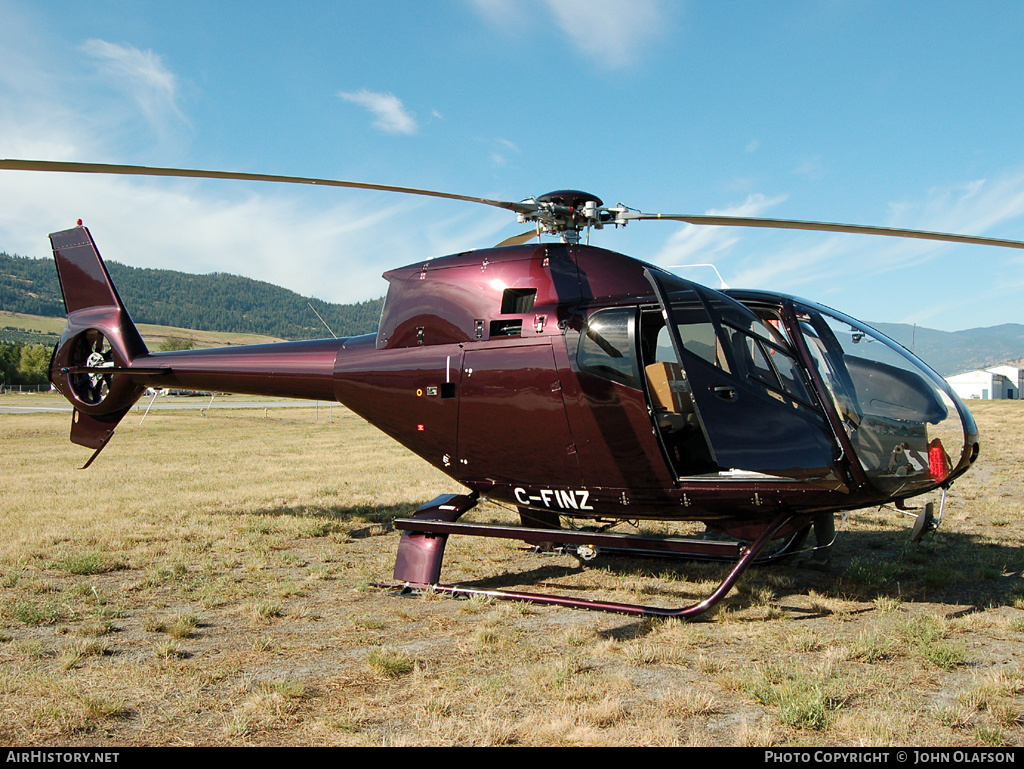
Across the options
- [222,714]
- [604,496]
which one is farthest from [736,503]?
[222,714]

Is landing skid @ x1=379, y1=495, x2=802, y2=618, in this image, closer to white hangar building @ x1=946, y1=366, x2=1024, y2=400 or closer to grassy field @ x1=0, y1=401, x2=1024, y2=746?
grassy field @ x1=0, y1=401, x2=1024, y2=746

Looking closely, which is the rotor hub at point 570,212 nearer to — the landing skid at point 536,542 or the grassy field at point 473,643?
the landing skid at point 536,542

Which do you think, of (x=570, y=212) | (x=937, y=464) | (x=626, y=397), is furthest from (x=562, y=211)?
(x=937, y=464)

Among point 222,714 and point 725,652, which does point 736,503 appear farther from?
point 222,714

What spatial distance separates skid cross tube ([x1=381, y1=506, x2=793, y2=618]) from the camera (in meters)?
5.84

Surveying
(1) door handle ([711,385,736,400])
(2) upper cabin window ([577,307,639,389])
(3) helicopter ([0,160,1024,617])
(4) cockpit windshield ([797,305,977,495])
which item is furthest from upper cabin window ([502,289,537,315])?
(4) cockpit windshield ([797,305,977,495])

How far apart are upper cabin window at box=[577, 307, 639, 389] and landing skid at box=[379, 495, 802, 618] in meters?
1.56

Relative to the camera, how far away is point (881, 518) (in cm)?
1084

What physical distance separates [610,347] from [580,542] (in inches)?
77.8

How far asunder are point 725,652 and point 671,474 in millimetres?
1560

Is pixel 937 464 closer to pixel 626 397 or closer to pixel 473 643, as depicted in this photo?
pixel 626 397

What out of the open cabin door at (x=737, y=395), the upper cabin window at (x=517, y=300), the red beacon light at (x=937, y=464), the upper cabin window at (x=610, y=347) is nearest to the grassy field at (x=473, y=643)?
the red beacon light at (x=937, y=464)

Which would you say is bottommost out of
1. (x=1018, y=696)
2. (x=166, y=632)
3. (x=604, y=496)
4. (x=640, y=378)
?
(x=166, y=632)

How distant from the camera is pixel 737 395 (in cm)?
568
